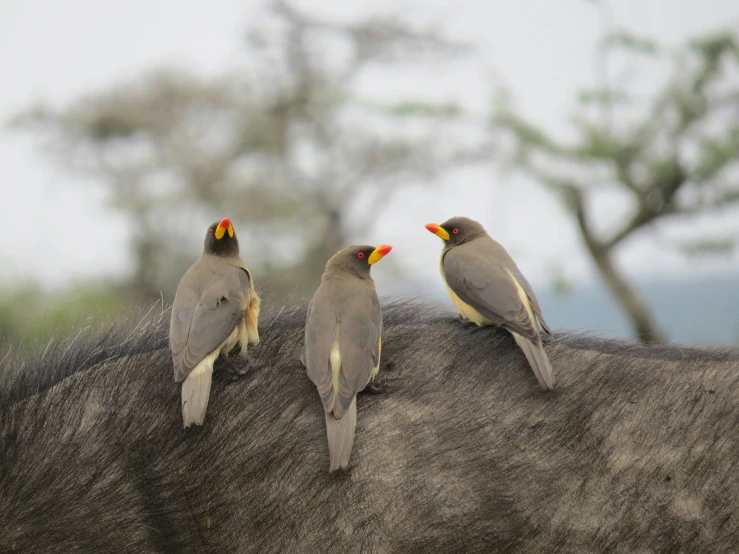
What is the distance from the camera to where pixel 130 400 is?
3.67 meters

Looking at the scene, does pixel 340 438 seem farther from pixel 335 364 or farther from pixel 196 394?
pixel 196 394

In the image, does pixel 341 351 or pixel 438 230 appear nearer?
pixel 341 351

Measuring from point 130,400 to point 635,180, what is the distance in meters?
15.7

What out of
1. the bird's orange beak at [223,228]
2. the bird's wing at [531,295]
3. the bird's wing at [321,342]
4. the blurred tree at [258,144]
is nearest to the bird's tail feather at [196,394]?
the bird's wing at [321,342]

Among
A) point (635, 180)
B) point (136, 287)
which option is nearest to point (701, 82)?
point (635, 180)

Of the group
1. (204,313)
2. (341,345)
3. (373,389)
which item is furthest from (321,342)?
(204,313)

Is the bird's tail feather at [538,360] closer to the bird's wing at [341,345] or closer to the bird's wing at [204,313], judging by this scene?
the bird's wing at [341,345]

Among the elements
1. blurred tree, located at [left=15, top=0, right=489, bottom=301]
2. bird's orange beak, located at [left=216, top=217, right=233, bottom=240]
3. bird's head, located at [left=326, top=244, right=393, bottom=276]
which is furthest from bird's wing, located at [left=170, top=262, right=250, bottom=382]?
blurred tree, located at [left=15, top=0, right=489, bottom=301]

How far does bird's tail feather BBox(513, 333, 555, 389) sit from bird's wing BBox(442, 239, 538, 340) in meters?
0.03

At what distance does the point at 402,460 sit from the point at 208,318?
0.98 meters

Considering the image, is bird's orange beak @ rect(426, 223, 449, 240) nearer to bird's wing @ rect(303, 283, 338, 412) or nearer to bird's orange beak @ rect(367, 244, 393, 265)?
bird's orange beak @ rect(367, 244, 393, 265)

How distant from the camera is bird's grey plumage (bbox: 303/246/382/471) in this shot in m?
3.38

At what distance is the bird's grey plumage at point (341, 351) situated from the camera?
3.38 meters

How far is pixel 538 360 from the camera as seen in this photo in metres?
3.56
